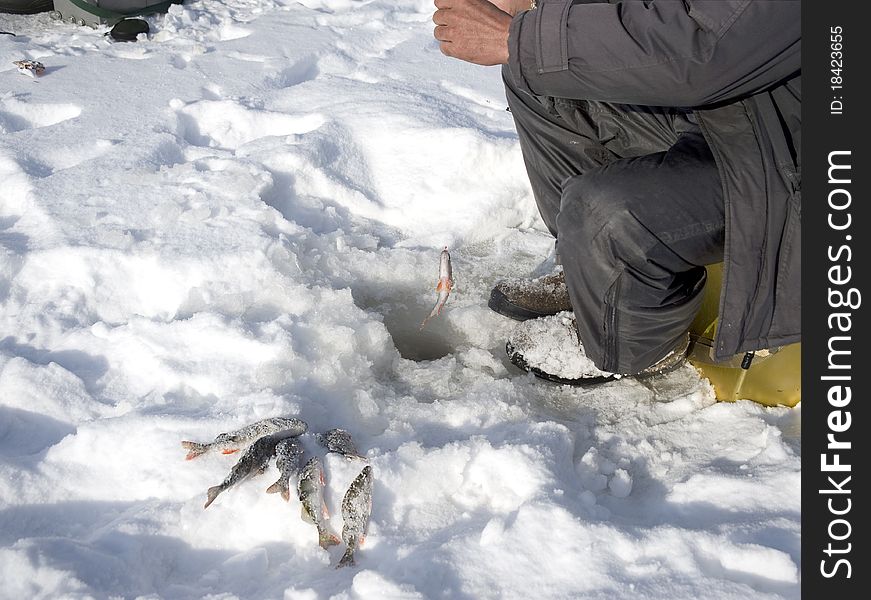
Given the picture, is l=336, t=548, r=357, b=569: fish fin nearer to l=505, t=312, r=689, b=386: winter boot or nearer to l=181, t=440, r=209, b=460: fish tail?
l=181, t=440, r=209, b=460: fish tail

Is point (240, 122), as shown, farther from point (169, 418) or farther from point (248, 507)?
point (248, 507)

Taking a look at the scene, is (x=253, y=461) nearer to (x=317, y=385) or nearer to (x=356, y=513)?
(x=356, y=513)

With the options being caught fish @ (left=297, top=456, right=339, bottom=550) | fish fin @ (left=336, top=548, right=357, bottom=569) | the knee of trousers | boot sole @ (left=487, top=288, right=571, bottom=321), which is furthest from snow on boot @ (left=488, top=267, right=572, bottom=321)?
fish fin @ (left=336, top=548, right=357, bottom=569)

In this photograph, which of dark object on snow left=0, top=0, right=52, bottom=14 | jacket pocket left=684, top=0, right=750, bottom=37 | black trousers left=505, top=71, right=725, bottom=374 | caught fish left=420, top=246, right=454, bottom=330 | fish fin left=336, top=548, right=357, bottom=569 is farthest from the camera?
dark object on snow left=0, top=0, right=52, bottom=14

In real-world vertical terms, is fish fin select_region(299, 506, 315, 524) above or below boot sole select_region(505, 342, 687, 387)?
above

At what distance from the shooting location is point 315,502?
5.82 feet

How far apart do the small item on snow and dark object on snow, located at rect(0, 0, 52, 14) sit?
1.32 m

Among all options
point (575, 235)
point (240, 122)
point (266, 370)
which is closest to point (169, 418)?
point (266, 370)

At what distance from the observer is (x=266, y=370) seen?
2.21m

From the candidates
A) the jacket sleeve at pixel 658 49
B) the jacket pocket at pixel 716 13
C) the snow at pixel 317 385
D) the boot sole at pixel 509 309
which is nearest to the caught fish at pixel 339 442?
→ the snow at pixel 317 385

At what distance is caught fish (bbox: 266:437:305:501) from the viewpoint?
6.00ft

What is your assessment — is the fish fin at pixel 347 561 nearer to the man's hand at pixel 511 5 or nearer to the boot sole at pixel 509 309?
the boot sole at pixel 509 309

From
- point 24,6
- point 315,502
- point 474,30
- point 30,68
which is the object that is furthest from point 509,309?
point 24,6

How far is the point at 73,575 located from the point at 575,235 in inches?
57.1
